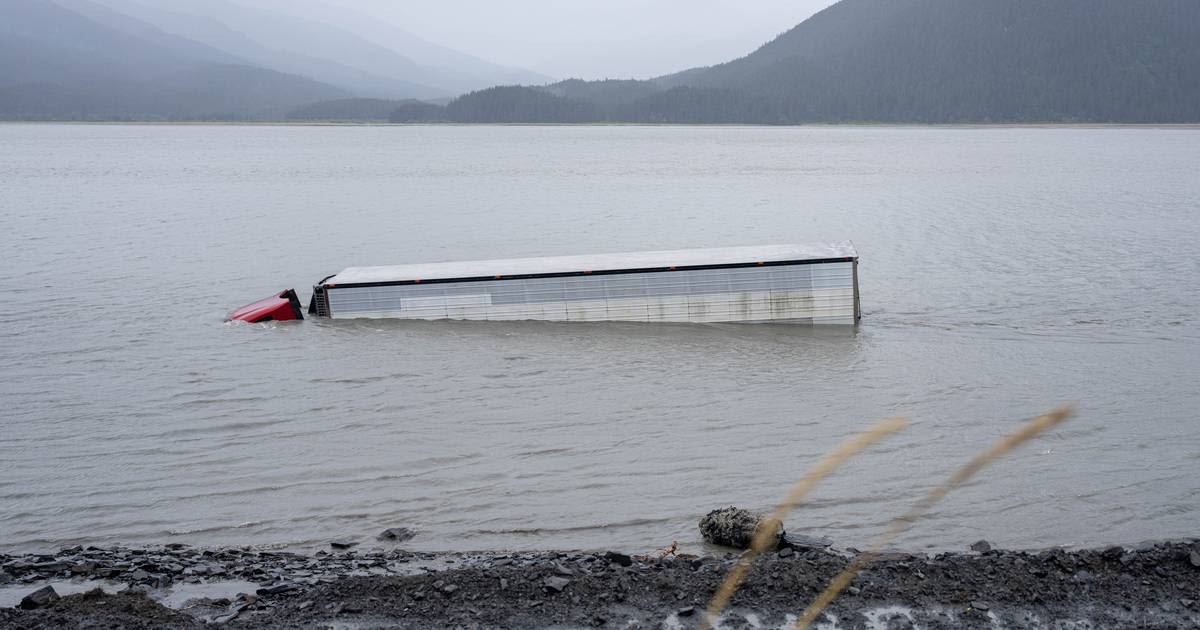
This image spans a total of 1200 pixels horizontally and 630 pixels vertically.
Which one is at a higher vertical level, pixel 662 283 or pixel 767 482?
pixel 662 283

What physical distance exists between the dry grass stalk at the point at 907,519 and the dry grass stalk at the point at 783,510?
757mm

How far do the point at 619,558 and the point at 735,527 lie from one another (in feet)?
5.15

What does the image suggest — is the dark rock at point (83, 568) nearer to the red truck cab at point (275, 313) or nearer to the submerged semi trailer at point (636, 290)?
the submerged semi trailer at point (636, 290)

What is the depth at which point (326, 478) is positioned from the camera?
13.9 m

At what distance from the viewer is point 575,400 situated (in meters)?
17.8

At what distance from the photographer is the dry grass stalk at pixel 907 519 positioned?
8727 mm

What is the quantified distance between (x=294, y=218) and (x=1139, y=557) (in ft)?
149

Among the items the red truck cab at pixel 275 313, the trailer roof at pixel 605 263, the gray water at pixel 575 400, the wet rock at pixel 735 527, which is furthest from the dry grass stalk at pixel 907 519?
the red truck cab at pixel 275 313

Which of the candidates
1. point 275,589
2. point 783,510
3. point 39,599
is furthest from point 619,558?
point 39,599

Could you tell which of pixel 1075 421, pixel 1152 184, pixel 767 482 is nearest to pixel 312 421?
Answer: pixel 767 482

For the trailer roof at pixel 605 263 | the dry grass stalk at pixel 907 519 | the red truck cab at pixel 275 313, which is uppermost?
the trailer roof at pixel 605 263

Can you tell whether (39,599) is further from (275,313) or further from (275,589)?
(275,313)

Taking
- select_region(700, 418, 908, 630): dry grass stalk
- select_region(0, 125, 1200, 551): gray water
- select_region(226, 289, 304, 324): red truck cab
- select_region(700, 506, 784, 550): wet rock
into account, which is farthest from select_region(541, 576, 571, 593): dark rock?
select_region(226, 289, 304, 324): red truck cab

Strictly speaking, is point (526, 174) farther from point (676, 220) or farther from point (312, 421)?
point (312, 421)
